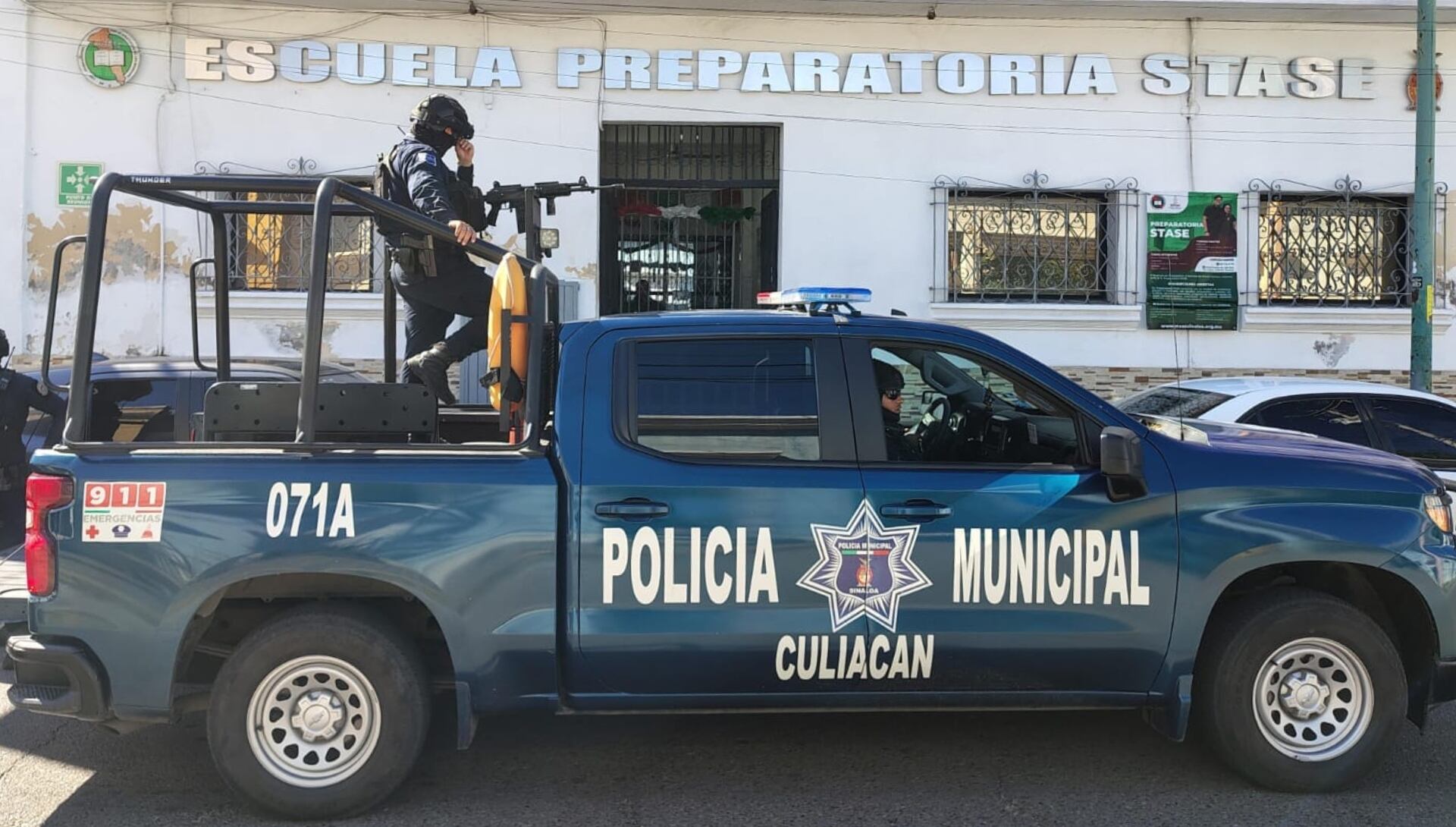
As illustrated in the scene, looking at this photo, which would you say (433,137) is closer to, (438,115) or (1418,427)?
(438,115)

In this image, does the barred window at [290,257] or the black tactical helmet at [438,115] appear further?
the barred window at [290,257]

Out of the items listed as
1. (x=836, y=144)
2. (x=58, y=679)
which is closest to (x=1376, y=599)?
(x=58, y=679)

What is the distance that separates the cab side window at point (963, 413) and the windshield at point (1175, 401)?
2.58 m

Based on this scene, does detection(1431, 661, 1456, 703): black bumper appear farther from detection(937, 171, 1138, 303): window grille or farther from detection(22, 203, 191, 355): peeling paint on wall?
detection(22, 203, 191, 355): peeling paint on wall

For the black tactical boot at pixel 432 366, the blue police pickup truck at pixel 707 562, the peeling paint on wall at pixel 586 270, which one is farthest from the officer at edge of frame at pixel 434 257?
the peeling paint on wall at pixel 586 270

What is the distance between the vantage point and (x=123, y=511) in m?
3.89

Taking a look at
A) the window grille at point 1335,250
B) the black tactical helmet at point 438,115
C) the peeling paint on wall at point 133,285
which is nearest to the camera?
the black tactical helmet at point 438,115

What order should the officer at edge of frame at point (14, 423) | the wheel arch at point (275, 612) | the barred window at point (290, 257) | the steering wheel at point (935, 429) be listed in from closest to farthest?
the wheel arch at point (275, 612), the steering wheel at point (935, 429), the officer at edge of frame at point (14, 423), the barred window at point (290, 257)

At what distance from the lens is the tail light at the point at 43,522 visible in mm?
3881

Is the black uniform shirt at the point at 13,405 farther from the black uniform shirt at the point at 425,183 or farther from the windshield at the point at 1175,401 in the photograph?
the windshield at the point at 1175,401

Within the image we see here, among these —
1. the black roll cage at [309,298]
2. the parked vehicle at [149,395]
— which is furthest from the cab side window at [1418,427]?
the parked vehicle at [149,395]

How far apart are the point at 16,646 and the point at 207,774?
37.2 inches

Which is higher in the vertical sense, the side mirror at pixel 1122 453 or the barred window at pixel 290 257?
the barred window at pixel 290 257

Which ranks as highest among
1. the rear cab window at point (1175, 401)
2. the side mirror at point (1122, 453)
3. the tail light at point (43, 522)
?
the rear cab window at point (1175, 401)
